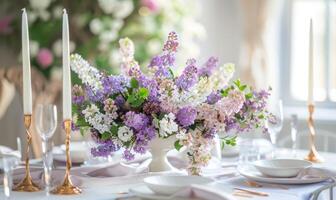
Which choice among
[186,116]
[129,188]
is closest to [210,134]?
[186,116]

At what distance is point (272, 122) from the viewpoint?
2701 mm

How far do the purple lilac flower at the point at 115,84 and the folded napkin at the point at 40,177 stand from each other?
0.29 metres

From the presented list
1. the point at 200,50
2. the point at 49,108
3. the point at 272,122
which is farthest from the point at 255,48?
the point at 49,108

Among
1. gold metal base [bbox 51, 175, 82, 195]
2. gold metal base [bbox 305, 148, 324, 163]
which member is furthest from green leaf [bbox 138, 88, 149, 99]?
gold metal base [bbox 305, 148, 324, 163]

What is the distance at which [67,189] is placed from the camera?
207cm

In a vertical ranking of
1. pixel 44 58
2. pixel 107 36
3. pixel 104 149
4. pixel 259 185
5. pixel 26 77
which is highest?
pixel 107 36

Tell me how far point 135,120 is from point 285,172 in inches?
20.4

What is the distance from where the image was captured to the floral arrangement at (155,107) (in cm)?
215

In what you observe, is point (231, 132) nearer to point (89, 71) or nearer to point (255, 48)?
point (89, 71)

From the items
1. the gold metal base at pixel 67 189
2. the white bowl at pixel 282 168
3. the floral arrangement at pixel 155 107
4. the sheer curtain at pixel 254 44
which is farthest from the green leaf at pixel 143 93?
the sheer curtain at pixel 254 44

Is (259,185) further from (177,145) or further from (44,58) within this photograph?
(44,58)

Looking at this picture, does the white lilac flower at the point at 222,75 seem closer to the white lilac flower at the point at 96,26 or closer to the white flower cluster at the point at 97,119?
the white flower cluster at the point at 97,119

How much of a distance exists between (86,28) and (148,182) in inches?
104

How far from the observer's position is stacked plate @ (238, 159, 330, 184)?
221 centimetres
